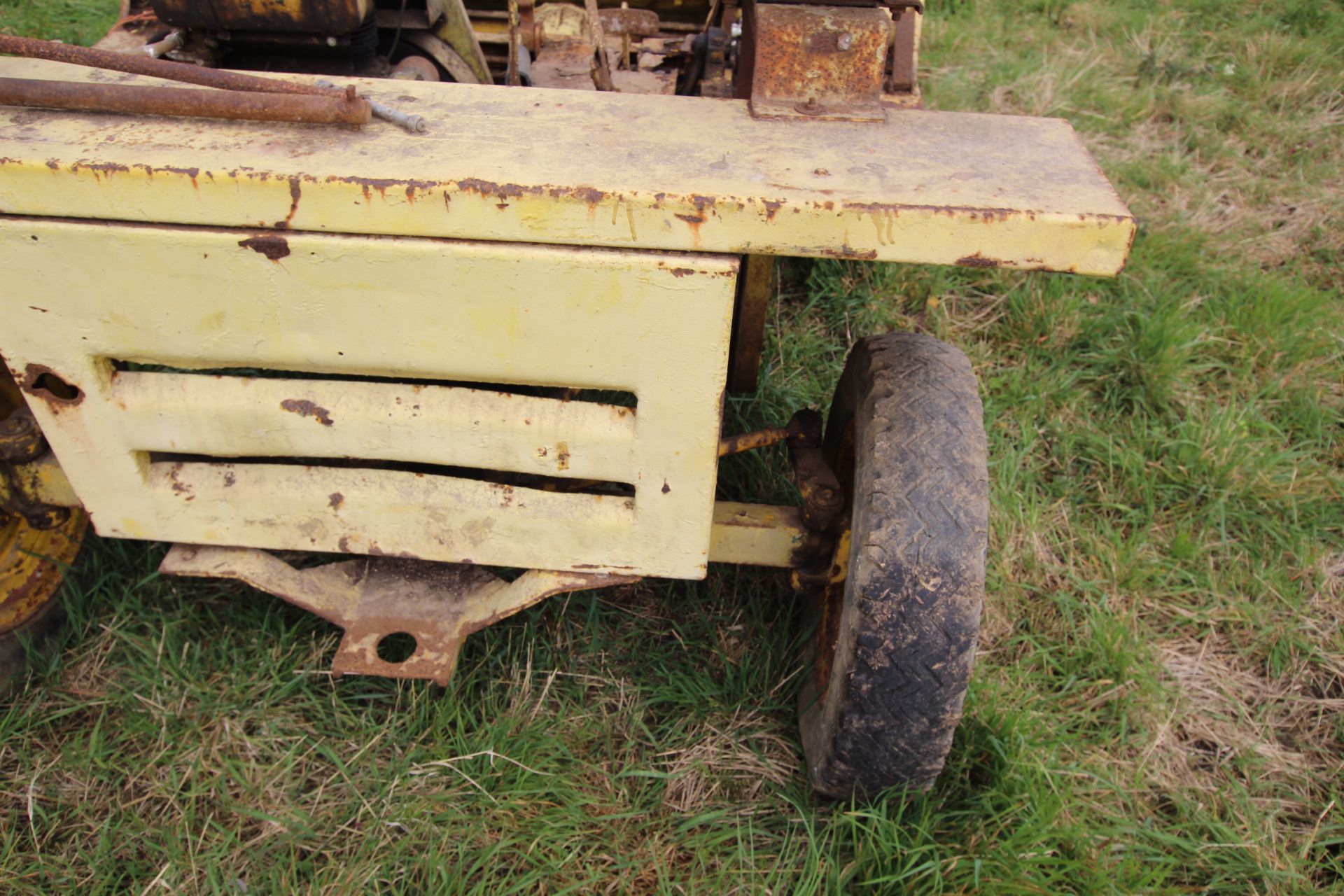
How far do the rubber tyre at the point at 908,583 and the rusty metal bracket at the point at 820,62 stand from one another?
500 millimetres

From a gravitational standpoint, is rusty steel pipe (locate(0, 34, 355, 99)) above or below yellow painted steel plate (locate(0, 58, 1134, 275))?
above

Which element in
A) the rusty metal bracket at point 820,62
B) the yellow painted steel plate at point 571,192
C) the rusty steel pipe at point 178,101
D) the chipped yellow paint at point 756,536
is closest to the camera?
the yellow painted steel plate at point 571,192

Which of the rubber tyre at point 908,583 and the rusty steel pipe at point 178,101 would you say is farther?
the rubber tyre at point 908,583

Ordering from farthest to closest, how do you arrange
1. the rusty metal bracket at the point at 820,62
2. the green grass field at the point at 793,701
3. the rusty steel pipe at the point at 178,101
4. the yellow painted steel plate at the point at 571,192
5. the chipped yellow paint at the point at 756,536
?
the chipped yellow paint at the point at 756,536 → the green grass field at the point at 793,701 → the rusty metal bracket at the point at 820,62 → the rusty steel pipe at the point at 178,101 → the yellow painted steel plate at the point at 571,192

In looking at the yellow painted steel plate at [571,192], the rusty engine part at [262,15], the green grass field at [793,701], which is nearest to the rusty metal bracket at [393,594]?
the green grass field at [793,701]

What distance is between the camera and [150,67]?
64.4 inches

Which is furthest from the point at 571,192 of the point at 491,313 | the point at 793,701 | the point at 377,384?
the point at 793,701

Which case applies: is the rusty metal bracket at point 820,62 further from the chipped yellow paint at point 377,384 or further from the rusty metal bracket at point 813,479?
the rusty metal bracket at point 813,479

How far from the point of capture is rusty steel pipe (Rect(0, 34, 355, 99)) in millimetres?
1635

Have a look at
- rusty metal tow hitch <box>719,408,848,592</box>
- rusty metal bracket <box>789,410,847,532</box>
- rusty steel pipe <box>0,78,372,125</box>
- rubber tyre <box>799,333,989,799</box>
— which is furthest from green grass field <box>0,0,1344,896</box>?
rusty steel pipe <box>0,78,372,125</box>

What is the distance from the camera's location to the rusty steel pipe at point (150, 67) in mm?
1635

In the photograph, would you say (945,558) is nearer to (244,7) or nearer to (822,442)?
(822,442)

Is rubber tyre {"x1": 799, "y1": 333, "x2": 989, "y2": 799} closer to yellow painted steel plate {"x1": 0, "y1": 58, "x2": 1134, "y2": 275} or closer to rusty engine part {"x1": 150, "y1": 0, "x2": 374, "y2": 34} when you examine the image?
yellow painted steel plate {"x1": 0, "y1": 58, "x2": 1134, "y2": 275}

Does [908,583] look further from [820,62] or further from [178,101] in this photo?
[178,101]
